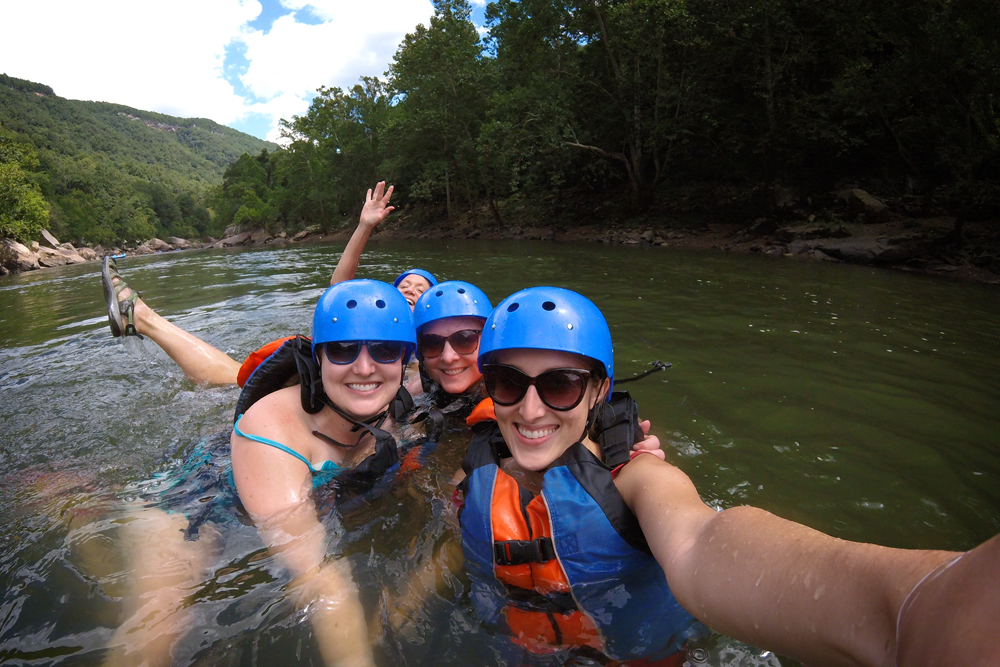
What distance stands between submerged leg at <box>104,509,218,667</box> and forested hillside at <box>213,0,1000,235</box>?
16224mm

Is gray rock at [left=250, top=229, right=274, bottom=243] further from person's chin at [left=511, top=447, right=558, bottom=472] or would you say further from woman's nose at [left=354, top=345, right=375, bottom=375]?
person's chin at [left=511, top=447, right=558, bottom=472]

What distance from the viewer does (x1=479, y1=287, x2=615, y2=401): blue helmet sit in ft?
7.68

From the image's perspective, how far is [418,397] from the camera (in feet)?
17.8

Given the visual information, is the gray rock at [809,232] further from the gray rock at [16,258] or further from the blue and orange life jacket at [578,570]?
the gray rock at [16,258]

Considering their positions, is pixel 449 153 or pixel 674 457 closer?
pixel 674 457

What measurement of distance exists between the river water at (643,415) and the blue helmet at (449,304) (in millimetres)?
1121

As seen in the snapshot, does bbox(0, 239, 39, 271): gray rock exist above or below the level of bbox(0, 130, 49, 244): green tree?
below

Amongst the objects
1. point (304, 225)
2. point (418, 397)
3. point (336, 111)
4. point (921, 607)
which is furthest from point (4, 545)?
point (304, 225)

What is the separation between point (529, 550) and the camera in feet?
7.53

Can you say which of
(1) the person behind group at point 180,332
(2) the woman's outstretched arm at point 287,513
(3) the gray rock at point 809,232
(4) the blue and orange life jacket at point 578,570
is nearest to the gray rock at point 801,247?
(3) the gray rock at point 809,232

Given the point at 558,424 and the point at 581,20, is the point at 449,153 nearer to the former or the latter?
the point at 581,20

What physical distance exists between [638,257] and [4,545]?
16.6 meters

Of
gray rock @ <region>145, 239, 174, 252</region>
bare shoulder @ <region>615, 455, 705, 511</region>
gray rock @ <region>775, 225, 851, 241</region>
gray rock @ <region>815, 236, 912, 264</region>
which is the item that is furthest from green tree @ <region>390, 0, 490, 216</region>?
gray rock @ <region>145, 239, 174, 252</region>

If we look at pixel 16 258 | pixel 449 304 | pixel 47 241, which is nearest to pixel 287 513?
pixel 449 304
